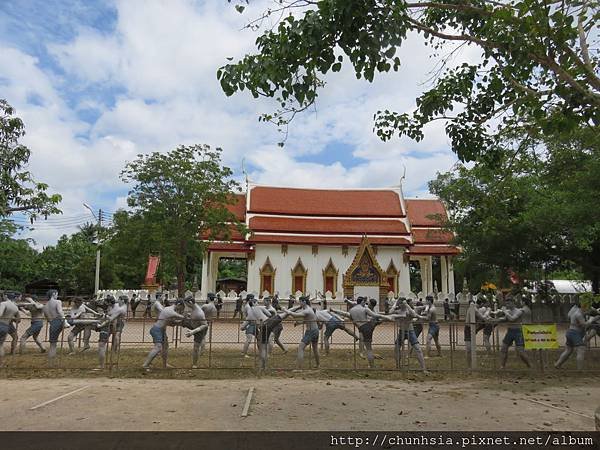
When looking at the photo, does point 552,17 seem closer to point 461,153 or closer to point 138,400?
point 461,153

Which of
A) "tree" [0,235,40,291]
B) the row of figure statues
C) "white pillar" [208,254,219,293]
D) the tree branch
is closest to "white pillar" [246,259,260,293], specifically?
"white pillar" [208,254,219,293]

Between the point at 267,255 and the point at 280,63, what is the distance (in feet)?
98.2

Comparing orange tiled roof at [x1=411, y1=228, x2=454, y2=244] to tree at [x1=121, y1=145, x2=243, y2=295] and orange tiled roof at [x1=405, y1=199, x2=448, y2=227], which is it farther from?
tree at [x1=121, y1=145, x2=243, y2=295]

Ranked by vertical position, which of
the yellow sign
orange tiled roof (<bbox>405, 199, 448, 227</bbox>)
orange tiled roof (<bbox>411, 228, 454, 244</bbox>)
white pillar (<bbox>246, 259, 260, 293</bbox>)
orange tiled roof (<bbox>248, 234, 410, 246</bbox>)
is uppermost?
orange tiled roof (<bbox>405, 199, 448, 227</bbox>)

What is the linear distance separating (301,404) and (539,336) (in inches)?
234

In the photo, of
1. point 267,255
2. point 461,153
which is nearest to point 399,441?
point 461,153

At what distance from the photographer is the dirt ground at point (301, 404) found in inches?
258

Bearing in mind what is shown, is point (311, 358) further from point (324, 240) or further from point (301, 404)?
point (324, 240)

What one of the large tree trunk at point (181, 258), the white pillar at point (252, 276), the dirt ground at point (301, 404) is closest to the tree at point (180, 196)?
the large tree trunk at point (181, 258)

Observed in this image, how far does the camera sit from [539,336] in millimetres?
10680

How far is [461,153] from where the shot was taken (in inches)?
373

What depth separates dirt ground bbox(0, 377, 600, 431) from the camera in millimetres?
6551

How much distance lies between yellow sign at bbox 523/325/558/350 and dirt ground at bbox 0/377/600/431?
0.80 meters

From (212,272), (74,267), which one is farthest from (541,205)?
(74,267)
